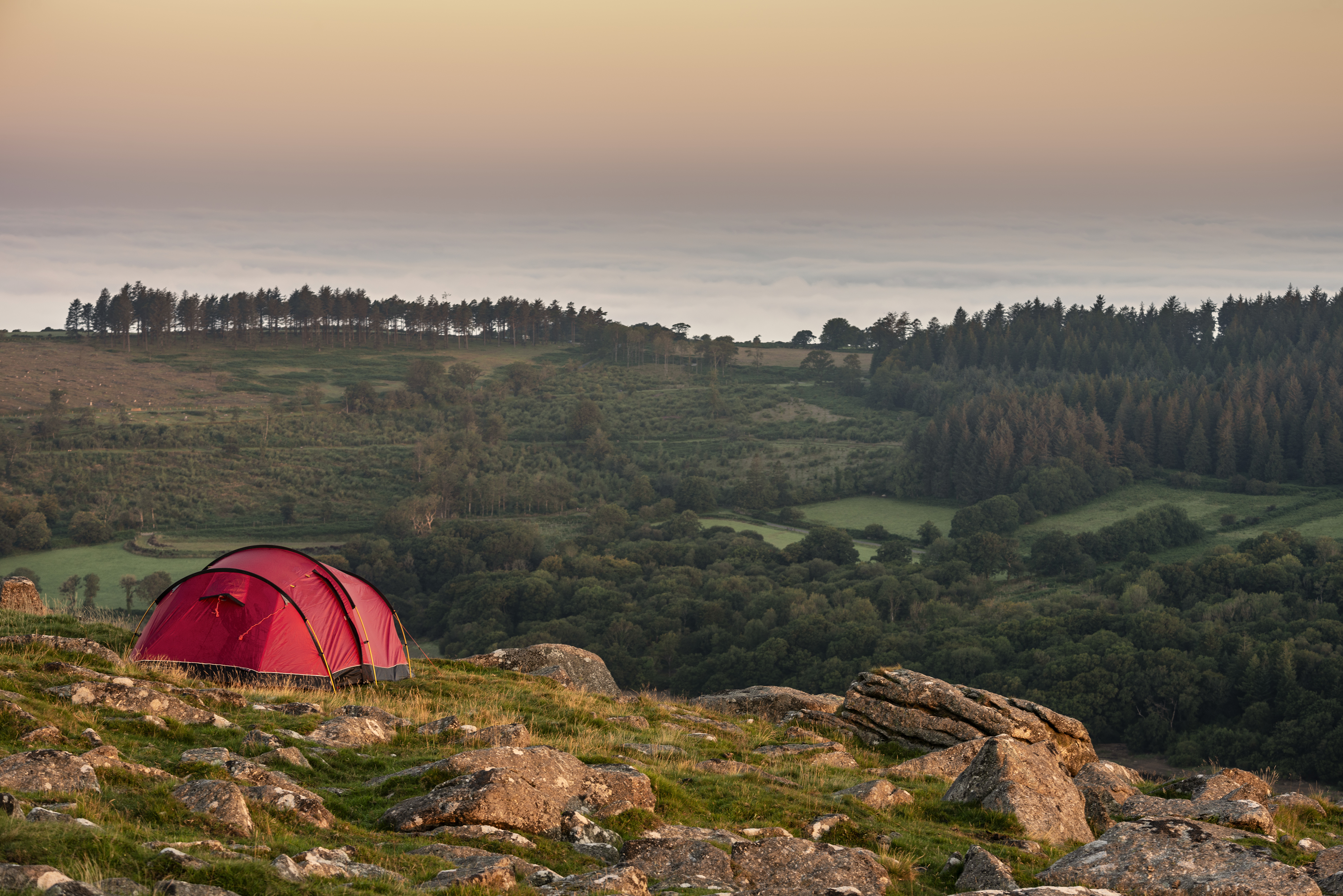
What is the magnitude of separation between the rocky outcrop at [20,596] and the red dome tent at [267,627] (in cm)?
350

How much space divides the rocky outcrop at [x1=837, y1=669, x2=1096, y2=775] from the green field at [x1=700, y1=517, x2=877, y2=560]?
107 m

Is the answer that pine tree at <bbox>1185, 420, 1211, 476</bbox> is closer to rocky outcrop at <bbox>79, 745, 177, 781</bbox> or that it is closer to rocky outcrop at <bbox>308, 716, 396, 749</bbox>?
rocky outcrop at <bbox>308, 716, 396, 749</bbox>

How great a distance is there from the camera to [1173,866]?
30.7ft

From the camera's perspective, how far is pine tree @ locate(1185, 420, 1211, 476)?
147 meters

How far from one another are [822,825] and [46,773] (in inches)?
295

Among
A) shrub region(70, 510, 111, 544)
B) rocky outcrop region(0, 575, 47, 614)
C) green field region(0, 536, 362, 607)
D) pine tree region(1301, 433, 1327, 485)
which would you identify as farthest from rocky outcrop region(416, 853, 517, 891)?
pine tree region(1301, 433, 1327, 485)

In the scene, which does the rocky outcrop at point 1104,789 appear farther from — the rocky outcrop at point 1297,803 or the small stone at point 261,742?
the small stone at point 261,742

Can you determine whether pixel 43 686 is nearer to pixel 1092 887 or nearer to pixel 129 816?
pixel 129 816


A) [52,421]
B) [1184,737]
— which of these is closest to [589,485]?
[52,421]

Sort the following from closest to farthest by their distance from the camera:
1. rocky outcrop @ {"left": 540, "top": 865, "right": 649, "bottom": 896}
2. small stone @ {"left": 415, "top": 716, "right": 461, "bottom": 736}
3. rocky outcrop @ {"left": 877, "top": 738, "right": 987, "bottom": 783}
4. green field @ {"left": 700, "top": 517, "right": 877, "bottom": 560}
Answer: rocky outcrop @ {"left": 540, "top": 865, "right": 649, "bottom": 896}, small stone @ {"left": 415, "top": 716, "right": 461, "bottom": 736}, rocky outcrop @ {"left": 877, "top": 738, "right": 987, "bottom": 783}, green field @ {"left": 700, "top": 517, "right": 877, "bottom": 560}

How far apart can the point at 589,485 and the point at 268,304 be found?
81.3 meters

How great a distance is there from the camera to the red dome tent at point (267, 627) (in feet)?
59.4

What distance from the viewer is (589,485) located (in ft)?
506

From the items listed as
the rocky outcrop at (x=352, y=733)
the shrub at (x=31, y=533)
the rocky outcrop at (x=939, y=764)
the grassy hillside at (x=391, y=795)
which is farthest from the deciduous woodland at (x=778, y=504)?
the rocky outcrop at (x=352, y=733)
